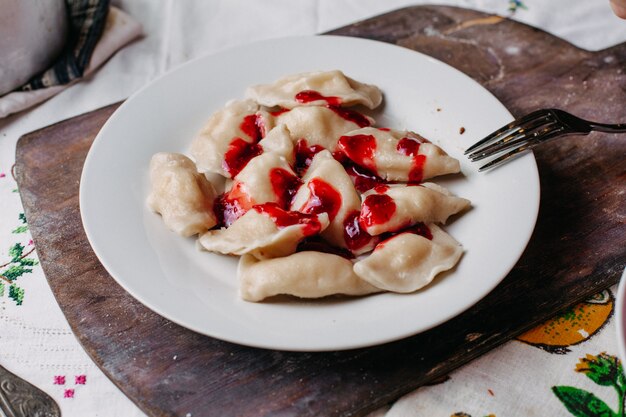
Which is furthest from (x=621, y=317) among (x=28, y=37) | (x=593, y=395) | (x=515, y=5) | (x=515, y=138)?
(x=28, y=37)

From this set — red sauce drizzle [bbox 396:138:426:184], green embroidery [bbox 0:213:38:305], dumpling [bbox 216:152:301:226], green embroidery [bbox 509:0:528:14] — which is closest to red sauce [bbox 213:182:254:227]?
dumpling [bbox 216:152:301:226]

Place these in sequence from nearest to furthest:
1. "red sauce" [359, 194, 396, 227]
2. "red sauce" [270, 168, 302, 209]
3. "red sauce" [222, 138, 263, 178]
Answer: "red sauce" [359, 194, 396, 227] < "red sauce" [270, 168, 302, 209] < "red sauce" [222, 138, 263, 178]

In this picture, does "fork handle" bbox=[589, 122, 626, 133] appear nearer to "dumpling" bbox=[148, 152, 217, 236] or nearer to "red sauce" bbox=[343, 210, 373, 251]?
"red sauce" bbox=[343, 210, 373, 251]

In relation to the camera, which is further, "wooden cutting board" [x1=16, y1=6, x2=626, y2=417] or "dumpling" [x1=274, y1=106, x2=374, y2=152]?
"dumpling" [x1=274, y1=106, x2=374, y2=152]

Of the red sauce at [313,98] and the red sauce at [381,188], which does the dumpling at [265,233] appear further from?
the red sauce at [313,98]

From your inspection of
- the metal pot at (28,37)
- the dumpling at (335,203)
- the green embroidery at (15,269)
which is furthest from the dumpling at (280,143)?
the metal pot at (28,37)

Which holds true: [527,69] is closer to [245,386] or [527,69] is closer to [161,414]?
[245,386]

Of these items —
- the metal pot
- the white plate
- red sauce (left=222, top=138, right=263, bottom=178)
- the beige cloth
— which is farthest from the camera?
the beige cloth

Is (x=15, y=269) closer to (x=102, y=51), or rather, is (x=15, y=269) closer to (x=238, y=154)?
(x=238, y=154)
